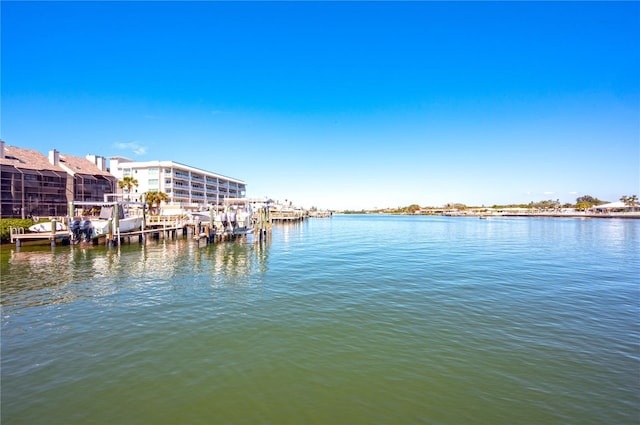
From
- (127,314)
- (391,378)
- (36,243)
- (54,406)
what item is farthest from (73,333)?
(36,243)

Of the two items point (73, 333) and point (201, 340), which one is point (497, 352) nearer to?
point (201, 340)

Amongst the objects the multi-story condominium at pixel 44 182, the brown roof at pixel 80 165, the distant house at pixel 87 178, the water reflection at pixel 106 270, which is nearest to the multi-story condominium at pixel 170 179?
the distant house at pixel 87 178

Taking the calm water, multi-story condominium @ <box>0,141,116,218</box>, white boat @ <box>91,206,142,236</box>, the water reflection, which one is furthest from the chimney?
the calm water

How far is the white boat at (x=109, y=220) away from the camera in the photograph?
113 ft

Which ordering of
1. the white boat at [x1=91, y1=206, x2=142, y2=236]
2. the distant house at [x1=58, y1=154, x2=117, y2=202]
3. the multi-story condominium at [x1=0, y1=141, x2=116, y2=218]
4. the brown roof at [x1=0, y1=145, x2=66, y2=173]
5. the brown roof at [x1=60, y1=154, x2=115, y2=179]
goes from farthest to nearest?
1. the brown roof at [x1=60, y1=154, x2=115, y2=179]
2. the distant house at [x1=58, y1=154, x2=117, y2=202]
3. the brown roof at [x1=0, y1=145, x2=66, y2=173]
4. the multi-story condominium at [x1=0, y1=141, x2=116, y2=218]
5. the white boat at [x1=91, y1=206, x2=142, y2=236]

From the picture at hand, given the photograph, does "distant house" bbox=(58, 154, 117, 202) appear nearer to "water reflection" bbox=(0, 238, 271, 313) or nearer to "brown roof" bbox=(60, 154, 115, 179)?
"brown roof" bbox=(60, 154, 115, 179)

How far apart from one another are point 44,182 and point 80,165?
36.8 ft

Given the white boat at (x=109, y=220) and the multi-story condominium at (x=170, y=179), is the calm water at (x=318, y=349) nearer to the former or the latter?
the white boat at (x=109, y=220)

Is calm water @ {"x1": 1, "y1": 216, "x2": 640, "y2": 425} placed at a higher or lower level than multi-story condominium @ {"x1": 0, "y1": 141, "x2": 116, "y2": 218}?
lower

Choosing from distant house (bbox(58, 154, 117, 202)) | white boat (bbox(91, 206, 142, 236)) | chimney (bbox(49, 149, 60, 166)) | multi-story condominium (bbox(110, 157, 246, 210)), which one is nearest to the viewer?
white boat (bbox(91, 206, 142, 236))

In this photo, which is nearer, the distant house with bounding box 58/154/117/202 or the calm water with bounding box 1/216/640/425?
the calm water with bounding box 1/216/640/425

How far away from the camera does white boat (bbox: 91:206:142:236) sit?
34.3m

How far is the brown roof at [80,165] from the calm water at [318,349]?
48.0 meters

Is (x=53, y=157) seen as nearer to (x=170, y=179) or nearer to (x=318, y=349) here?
(x=170, y=179)
